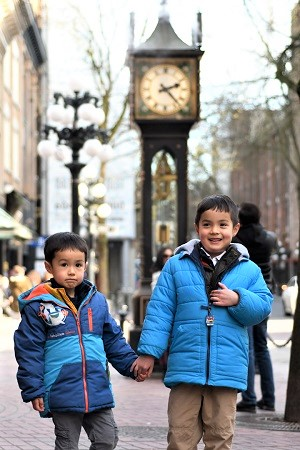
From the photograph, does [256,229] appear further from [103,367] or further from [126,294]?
[126,294]

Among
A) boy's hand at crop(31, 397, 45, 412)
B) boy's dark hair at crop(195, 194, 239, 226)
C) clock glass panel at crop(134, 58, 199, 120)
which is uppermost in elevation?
clock glass panel at crop(134, 58, 199, 120)

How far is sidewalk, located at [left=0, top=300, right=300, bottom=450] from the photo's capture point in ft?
27.5

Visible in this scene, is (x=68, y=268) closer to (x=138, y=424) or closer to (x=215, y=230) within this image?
(x=215, y=230)

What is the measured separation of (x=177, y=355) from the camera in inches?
229

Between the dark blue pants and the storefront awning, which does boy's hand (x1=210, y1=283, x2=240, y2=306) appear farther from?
the storefront awning

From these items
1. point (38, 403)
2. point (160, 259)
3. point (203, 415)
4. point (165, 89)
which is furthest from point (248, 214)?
point (38, 403)

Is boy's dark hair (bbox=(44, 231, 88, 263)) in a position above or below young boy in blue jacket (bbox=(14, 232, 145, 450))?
above

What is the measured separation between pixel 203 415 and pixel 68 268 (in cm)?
102

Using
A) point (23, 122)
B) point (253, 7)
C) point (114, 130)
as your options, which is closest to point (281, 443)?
point (253, 7)

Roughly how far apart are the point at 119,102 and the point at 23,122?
521 inches

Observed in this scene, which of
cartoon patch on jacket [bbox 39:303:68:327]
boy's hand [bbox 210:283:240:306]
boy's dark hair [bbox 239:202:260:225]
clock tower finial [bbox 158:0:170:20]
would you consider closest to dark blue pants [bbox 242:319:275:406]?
boy's dark hair [bbox 239:202:260:225]

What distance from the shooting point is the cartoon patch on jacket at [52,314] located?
5578 millimetres

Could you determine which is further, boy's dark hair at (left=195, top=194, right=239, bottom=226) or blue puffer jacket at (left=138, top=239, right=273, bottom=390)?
boy's dark hair at (left=195, top=194, right=239, bottom=226)

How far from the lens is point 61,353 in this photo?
558 centimetres
